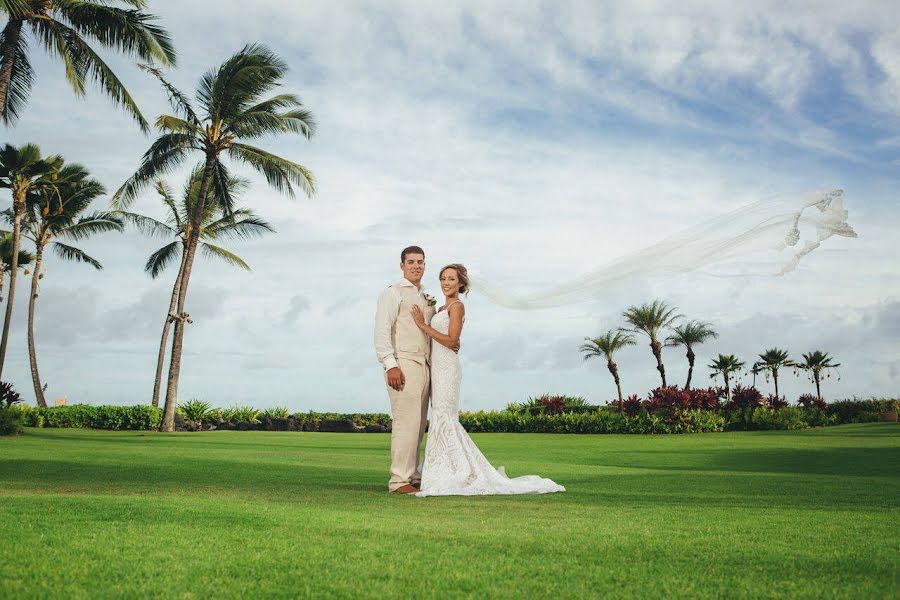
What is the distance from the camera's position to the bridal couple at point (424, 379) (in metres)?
8.50

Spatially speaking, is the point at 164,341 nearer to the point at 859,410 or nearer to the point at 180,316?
the point at 180,316

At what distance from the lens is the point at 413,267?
8.69 metres

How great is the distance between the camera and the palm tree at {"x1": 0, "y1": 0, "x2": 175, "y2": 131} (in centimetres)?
2081

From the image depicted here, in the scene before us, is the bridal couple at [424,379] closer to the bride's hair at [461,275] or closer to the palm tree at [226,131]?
the bride's hair at [461,275]

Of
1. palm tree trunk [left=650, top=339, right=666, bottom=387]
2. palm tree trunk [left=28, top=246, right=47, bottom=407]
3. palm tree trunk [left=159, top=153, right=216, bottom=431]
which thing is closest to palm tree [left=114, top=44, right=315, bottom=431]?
palm tree trunk [left=159, top=153, right=216, bottom=431]

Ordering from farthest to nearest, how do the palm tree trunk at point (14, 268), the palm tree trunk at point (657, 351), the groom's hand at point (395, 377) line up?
the palm tree trunk at point (657, 351)
the palm tree trunk at point (14, 268)
the groom's hand at point (395, 377)

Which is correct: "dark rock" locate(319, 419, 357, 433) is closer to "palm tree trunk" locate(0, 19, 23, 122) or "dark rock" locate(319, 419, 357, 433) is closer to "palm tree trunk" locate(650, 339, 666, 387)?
"palm tree trunk" locate(0, 19, 23, 122)

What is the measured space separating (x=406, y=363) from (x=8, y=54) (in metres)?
18.1

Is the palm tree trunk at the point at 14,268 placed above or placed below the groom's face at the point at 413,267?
above

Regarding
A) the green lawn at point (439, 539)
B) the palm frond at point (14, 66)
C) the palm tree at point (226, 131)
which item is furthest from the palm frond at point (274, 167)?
the green lawn at point (439, 539)

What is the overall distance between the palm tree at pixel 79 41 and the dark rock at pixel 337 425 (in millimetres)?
15921

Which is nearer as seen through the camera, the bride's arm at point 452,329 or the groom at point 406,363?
the bride's arm at point 452,329

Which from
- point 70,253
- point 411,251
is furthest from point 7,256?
point 411,251

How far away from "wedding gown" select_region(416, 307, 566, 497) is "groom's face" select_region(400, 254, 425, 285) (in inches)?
19.5
